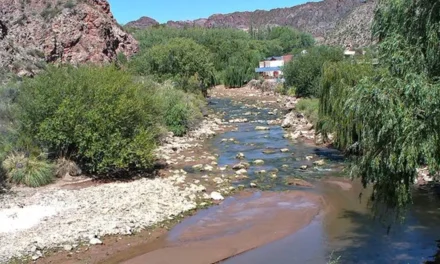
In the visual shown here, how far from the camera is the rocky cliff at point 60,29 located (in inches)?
2376

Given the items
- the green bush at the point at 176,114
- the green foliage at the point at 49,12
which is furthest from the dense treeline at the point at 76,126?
the green foliage at the point at 49,12

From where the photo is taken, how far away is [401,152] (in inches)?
357

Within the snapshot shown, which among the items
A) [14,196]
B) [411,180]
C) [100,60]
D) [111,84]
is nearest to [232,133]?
[111,84]

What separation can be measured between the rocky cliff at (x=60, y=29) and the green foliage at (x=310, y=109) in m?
31.7

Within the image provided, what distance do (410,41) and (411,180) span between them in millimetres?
3045

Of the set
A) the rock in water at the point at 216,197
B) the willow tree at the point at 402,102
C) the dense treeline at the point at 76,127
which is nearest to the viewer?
the willow tree at the point at 402,102

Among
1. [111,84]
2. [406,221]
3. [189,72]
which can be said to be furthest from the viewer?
[189,72]

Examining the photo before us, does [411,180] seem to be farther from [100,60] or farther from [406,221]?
[100,60]

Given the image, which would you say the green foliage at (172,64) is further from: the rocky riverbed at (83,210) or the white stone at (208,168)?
the rocky riverbed at (83,210)

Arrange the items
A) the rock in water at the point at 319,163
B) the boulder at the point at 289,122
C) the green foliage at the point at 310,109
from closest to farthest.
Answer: the rock in water at the point at 319,163
the green foliage at the point at 310,109
the boulder at the point at 289,122

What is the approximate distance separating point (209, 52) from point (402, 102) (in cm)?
8181

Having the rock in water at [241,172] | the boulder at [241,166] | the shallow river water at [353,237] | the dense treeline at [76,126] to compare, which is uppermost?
the dense treeline at [76,126]

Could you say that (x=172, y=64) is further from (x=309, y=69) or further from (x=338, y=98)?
(x=338, y=98)

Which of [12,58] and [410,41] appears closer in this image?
[410,41]
